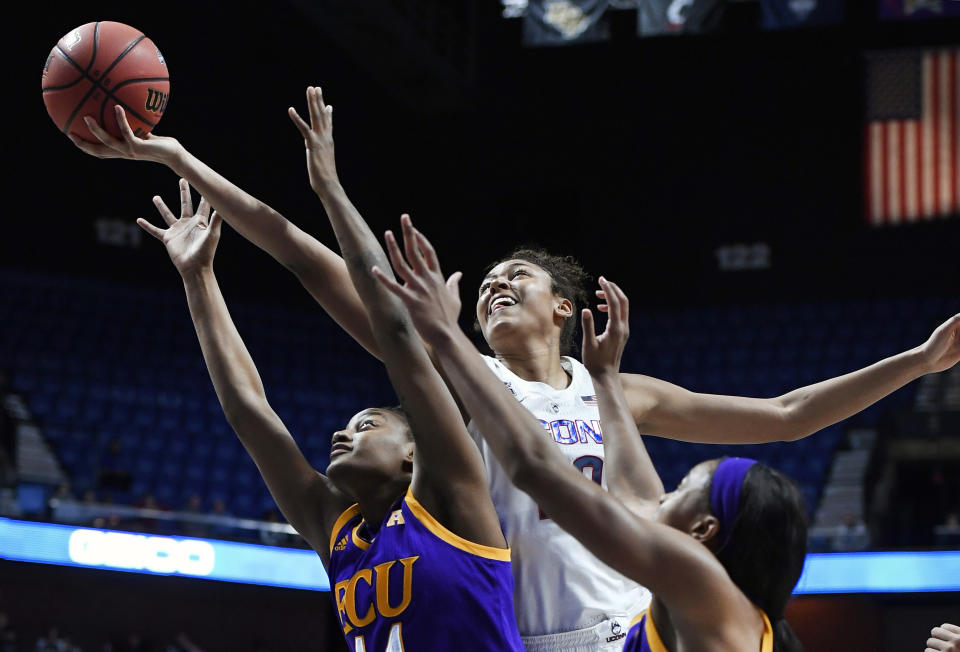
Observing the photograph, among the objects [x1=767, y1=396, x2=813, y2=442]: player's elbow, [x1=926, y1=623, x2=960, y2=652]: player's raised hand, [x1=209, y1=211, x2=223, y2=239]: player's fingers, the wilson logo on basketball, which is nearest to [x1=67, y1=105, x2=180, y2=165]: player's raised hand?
the wilson logo on basketball

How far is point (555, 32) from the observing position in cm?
1426

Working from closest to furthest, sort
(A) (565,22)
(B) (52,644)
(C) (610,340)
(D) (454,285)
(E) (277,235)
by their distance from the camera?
1. (D) (454,285)
2. (C) (610,340)
3. (E) (277,235)
4. (B) (52,644)
5. (A) (565,22)

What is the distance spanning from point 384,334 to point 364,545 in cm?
60

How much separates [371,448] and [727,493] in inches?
42.4

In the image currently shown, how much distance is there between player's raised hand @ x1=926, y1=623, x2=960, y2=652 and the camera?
2795 mm

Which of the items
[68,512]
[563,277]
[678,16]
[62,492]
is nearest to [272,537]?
[68,512]

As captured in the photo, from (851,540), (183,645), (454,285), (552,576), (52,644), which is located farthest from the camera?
(183,645)

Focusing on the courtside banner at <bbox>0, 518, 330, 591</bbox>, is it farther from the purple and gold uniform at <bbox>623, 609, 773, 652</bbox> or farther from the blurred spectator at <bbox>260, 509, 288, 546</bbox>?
the purple and gold uniform at <bbox>623, 609, 773, 652</bbox>

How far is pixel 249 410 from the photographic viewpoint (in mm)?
3250

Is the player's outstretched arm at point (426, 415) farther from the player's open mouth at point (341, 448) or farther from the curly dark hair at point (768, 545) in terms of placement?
the curly dark hair at point (768, 545)

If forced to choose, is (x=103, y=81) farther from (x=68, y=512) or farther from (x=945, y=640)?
(x=68, y=512)

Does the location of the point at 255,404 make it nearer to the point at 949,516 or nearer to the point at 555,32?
the point at 949,516

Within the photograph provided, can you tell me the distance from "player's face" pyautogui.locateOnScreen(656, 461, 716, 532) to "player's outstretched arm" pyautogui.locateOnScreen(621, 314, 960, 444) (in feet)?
3.47

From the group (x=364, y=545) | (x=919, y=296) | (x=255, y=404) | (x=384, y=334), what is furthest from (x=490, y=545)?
(x=919, y=296)
